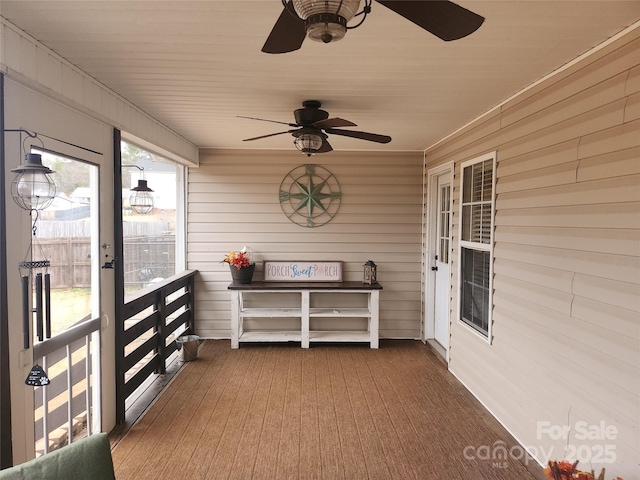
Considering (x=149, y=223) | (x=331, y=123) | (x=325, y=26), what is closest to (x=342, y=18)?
(x=325, y=26)

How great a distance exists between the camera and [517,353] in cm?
273

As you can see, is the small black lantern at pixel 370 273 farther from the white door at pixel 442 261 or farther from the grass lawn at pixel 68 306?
the grass lawn at pixel 68 306

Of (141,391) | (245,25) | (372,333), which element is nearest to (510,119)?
(245,25)

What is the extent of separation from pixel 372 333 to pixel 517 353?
217 cm

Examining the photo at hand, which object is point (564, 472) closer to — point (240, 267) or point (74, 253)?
point (74, 253)

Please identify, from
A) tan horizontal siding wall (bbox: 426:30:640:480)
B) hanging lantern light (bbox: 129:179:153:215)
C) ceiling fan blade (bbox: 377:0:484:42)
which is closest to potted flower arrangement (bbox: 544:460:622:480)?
tan horizontal siding wall (bbox: 426:30:640:480)

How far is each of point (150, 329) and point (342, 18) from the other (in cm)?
360

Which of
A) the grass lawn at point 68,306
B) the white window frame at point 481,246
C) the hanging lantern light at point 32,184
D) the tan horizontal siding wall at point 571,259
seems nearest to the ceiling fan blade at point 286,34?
the hanging lantern light at point 32,184

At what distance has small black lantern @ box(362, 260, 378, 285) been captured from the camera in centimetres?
479

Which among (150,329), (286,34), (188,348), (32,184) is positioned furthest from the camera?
(188,348)

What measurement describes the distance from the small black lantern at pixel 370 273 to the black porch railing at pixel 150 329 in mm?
2195

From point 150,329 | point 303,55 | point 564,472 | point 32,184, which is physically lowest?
point 564,472

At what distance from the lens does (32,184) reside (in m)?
1.76

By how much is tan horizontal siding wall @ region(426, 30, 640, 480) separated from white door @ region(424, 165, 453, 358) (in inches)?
54.1
